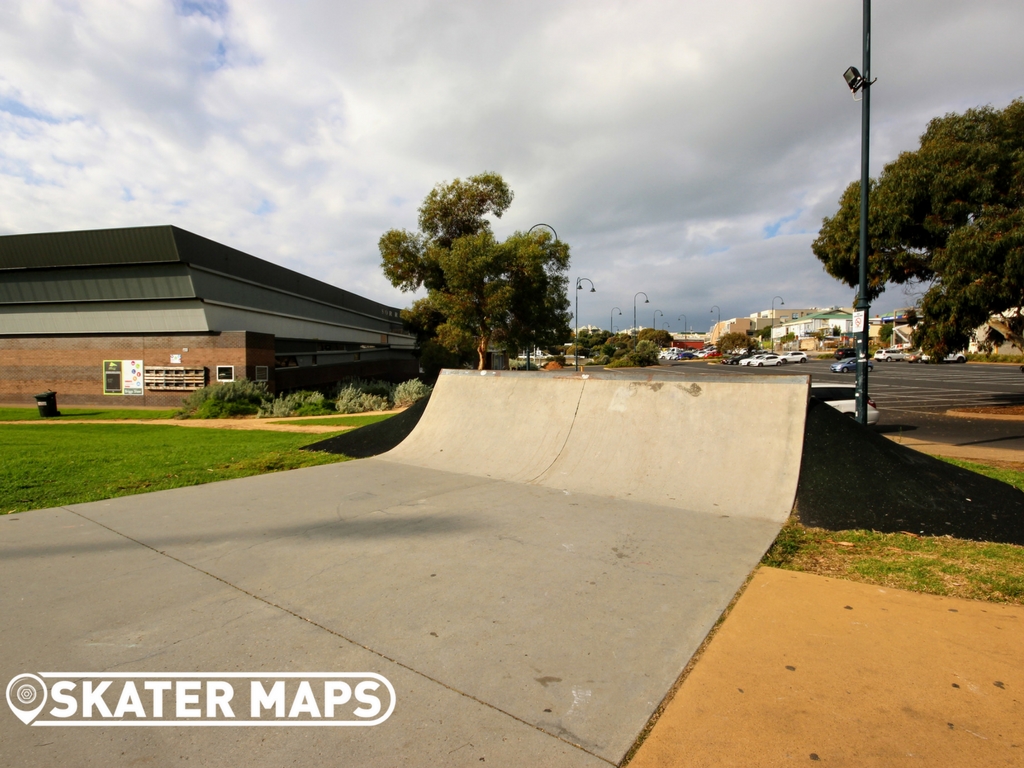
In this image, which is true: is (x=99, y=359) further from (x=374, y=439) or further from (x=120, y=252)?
(x=374, y=439)

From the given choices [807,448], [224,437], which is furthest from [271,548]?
[224,437]

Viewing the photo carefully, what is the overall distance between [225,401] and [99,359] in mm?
7733

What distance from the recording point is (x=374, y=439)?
10008mm

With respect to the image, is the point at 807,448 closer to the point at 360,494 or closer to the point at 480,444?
the point at 480,444

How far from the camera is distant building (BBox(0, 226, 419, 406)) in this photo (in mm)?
20859

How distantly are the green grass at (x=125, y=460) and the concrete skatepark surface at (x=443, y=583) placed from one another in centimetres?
81

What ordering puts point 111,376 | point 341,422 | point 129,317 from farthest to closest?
point 111,376 → point 129,317 → point 341,422

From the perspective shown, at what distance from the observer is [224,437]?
12695 mm

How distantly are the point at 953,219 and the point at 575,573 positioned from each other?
17.1 meters

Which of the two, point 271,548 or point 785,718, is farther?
point 271,548

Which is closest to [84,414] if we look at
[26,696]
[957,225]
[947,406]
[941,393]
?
[26,696]

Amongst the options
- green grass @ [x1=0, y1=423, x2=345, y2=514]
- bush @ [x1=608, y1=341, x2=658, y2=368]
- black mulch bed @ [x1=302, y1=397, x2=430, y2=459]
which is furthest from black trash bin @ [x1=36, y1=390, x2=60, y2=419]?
bush @ [x1=608, y1=341, x2=658, y2=368]

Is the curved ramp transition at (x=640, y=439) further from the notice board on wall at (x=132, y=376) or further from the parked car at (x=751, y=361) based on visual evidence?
the parked car at (x=751, y=361)

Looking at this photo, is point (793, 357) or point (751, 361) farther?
point (793, 357)
